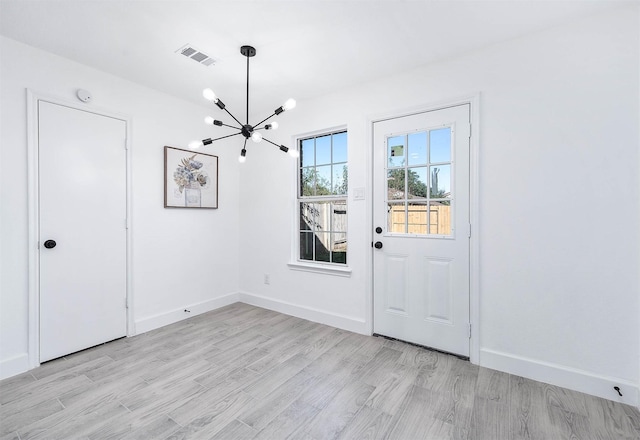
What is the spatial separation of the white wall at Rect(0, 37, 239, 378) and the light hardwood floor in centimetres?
55

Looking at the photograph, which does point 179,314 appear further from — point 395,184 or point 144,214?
point 395,184

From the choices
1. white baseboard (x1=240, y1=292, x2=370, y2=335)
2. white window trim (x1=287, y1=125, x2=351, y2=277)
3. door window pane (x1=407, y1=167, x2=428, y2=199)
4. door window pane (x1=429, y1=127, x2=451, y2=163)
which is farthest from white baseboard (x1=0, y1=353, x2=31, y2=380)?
door window pane (x1=429, y1=127, x2=451, y2=163)

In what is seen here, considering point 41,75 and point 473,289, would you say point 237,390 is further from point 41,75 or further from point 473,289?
point 41,75

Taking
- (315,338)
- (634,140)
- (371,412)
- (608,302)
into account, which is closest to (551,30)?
(634,140)

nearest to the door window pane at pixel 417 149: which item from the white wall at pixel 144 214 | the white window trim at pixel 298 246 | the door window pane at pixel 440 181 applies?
the door window pane at pixel 440 181

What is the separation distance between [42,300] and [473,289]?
3.53 m

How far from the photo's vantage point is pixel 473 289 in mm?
2463

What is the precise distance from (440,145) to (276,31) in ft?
5.30

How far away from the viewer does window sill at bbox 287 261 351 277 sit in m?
3.19

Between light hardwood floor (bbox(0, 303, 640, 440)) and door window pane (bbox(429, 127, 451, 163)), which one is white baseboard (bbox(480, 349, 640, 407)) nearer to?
light hardwood floor (bbox(0, 303, 640, 440))

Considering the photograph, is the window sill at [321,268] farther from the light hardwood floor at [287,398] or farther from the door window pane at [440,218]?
the door window pane at [440,218]

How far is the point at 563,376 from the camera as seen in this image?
83.2 inches

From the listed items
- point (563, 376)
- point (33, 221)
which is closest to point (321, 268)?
point (563, 376)

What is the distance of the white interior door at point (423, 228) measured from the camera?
2537 millimetres
